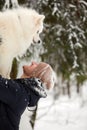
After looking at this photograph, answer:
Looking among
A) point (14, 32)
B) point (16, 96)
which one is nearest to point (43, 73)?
point (16, 96)

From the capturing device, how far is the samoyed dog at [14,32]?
9.57 feet

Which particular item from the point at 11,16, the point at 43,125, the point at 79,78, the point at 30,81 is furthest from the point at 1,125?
the point at 43,125

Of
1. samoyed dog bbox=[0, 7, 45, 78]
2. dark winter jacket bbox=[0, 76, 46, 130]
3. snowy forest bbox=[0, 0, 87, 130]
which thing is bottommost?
snowy forest bbox=[0, 0, 87, 130]

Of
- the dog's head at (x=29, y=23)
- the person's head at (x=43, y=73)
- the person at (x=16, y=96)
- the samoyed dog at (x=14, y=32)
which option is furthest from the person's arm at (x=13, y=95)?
the dog's head at (x=29, y=23)

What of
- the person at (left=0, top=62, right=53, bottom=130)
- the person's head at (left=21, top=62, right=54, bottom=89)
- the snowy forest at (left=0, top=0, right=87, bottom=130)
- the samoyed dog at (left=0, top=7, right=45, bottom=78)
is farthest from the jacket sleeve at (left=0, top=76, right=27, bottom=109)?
the snowy forest at (left=0, top=0, right=87, bottom=130)

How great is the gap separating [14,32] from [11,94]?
24.2 inches

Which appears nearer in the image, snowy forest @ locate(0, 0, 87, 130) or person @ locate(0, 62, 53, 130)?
person @ locate(0, 62, 53, 130)

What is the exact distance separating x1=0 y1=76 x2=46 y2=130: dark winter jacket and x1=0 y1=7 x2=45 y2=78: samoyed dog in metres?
0.38

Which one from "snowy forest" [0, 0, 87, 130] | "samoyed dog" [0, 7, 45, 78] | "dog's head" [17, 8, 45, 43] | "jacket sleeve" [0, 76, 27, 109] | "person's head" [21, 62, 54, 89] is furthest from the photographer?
"snowy forest" [0, 0, 87, 130]

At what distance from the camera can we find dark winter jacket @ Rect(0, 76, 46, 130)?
98.9 inches

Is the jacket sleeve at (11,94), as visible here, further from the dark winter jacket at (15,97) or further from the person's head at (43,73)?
the person's head at (43,73)

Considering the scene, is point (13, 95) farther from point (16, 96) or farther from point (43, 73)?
point (43, 73)

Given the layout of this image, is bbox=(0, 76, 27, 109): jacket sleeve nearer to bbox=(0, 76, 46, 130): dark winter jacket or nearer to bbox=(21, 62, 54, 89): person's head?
bbox=(0, 76, 46, 130): dark winter jacket

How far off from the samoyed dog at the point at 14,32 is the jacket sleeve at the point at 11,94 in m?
0.42
